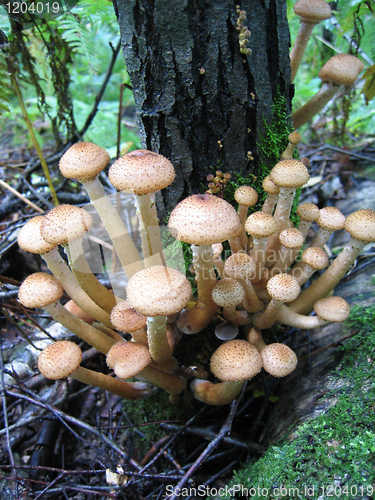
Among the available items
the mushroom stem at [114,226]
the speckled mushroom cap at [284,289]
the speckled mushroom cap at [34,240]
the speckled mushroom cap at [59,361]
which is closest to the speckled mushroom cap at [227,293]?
the speckled mushroom cap at [284,289]

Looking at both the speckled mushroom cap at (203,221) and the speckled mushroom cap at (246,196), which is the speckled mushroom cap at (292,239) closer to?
the speckled mushroom cap at (246,196)

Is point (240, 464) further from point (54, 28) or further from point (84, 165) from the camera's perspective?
point (54, 28)

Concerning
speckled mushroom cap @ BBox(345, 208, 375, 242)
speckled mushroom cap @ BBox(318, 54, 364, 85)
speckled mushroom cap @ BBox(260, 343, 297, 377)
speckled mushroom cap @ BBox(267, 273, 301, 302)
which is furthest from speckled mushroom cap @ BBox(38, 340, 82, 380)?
speckled mushroom cap @ BBox(318, 54, 364, 85)

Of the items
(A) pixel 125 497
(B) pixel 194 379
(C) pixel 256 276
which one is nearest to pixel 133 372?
(B) pixel 194 379

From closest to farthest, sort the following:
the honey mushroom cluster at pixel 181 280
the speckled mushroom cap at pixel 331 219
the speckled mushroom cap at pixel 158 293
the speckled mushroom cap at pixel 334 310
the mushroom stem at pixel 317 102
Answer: the speckled mushroom cap at pixel 158 293, the honey mushroom cluster at pixel 181 280, the speckled mushroom cap at pixel 334 310, the speckled mushroom cap at pixel 331 219, the mushroom stem at pixel 317 102

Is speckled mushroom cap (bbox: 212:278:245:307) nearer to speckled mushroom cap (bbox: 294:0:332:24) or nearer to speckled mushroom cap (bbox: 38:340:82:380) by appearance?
speckled mushroom cap (bbox: 38:340:82:380)

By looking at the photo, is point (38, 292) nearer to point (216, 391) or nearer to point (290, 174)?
point (216, 391)

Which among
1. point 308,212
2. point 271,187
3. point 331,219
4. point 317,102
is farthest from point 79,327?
point 317,102
